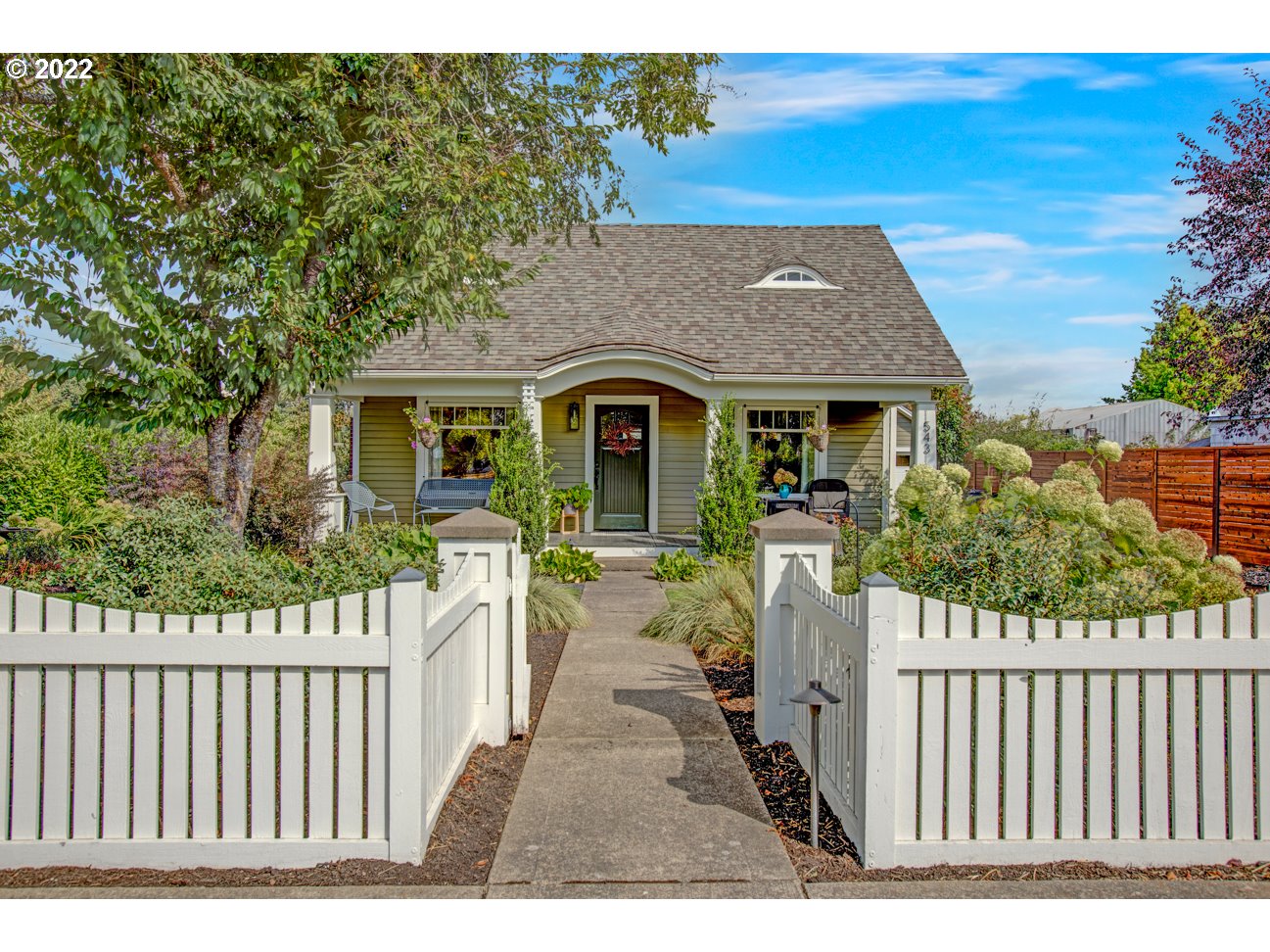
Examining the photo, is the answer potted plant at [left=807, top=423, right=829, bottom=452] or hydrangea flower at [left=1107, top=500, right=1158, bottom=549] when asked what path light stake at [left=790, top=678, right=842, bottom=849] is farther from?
potted plant at [left=807, top=423, right=829, bottom=452]

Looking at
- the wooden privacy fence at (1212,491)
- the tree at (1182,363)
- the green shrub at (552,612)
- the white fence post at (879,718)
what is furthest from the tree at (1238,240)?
the white fence post at (879,718)

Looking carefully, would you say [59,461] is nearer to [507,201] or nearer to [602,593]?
[602,593]

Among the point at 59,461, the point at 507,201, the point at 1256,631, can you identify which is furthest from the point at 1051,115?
the point at 59,461

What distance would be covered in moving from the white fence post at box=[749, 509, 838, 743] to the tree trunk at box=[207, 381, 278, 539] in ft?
13.4

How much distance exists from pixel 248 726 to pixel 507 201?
4364 millimetres

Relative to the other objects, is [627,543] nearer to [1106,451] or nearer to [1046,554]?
[1106,451]

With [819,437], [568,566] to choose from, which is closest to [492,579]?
[568,566]

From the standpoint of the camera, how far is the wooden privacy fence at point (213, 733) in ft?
9.48

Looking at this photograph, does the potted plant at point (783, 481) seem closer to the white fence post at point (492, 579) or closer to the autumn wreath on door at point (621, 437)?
the autumn wreath on door at point (621, 437)

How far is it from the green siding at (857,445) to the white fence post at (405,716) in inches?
478

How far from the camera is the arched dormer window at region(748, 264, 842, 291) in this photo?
15.1 metres

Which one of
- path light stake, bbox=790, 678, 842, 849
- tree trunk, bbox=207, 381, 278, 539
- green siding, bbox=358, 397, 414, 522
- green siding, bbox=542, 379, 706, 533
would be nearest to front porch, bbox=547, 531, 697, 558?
green siding, bbox=542, 379, 706, 533

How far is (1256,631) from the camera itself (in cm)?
298

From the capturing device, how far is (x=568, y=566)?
1012 centimetres
